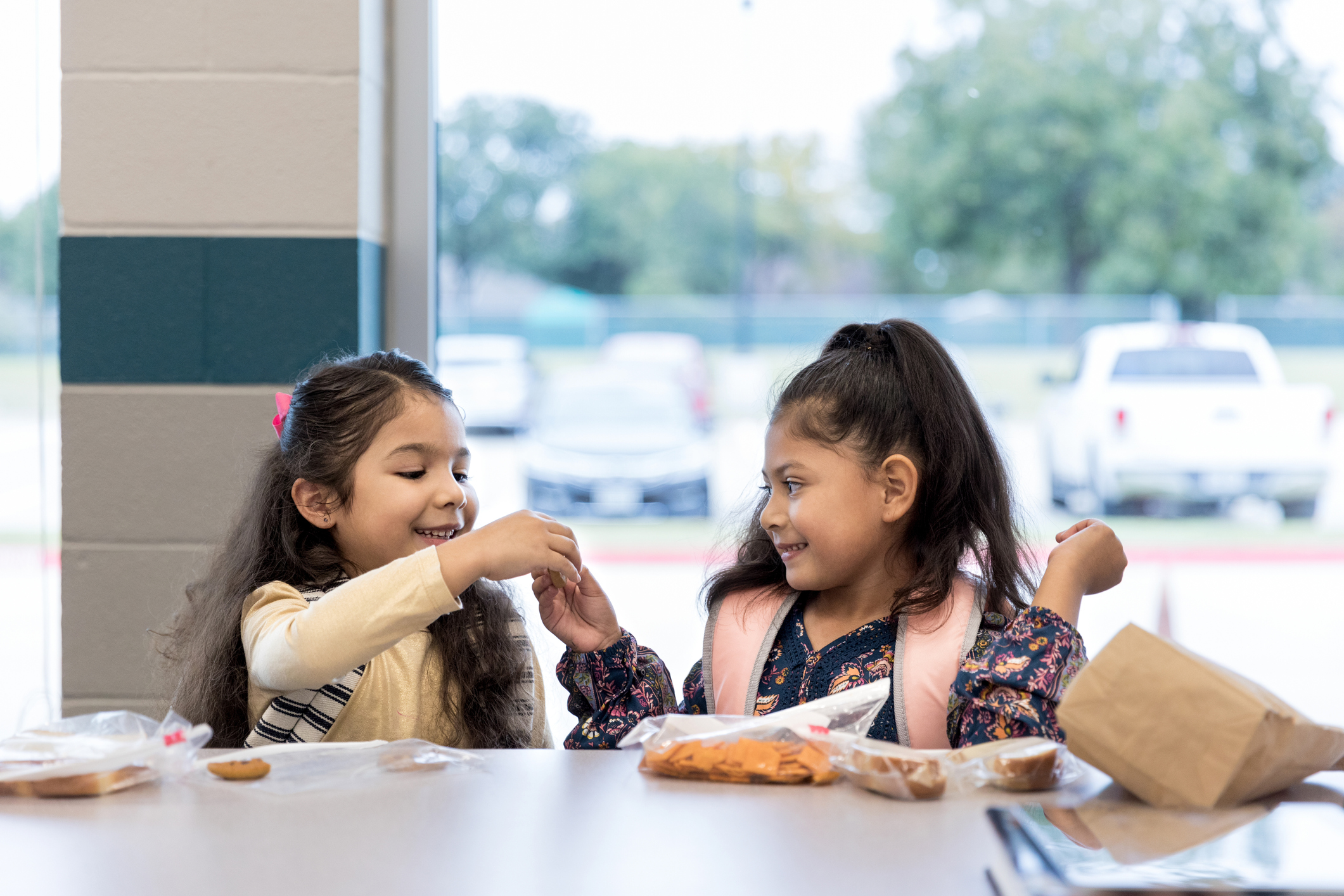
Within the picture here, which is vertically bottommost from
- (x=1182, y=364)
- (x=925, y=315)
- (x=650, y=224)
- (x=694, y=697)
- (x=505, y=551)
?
(x=694, y=697)

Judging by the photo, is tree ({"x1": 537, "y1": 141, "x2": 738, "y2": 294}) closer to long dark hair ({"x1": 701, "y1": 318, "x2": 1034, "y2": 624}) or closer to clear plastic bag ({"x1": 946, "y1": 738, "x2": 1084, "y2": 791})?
long dark hair ({"x1": 701, "y1": 318, "x2": 1034, "y2": 624})

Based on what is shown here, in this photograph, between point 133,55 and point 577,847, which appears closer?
point 577,847

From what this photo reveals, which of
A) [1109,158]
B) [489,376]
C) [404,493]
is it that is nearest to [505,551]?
[404,493]

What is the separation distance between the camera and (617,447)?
2877 millimetres

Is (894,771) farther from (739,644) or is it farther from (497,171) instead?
(497,171)

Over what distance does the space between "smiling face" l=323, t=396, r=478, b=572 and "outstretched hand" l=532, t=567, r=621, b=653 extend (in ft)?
0.54

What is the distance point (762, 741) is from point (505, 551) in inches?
13.5

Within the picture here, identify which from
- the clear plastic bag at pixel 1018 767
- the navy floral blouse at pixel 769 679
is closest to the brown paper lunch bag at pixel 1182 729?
the clear plastic bag at pixel 1018 767

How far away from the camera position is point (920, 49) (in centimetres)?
280

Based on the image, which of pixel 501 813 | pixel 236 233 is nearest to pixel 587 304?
pixel 236 233

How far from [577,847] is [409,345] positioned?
1.41m

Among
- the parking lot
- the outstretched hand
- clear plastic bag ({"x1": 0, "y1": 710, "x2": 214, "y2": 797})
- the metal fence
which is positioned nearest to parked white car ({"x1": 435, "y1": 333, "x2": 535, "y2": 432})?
the parking lot

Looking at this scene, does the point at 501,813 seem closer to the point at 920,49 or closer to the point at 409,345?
the point at 409,345

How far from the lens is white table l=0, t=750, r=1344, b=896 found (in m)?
0.75
